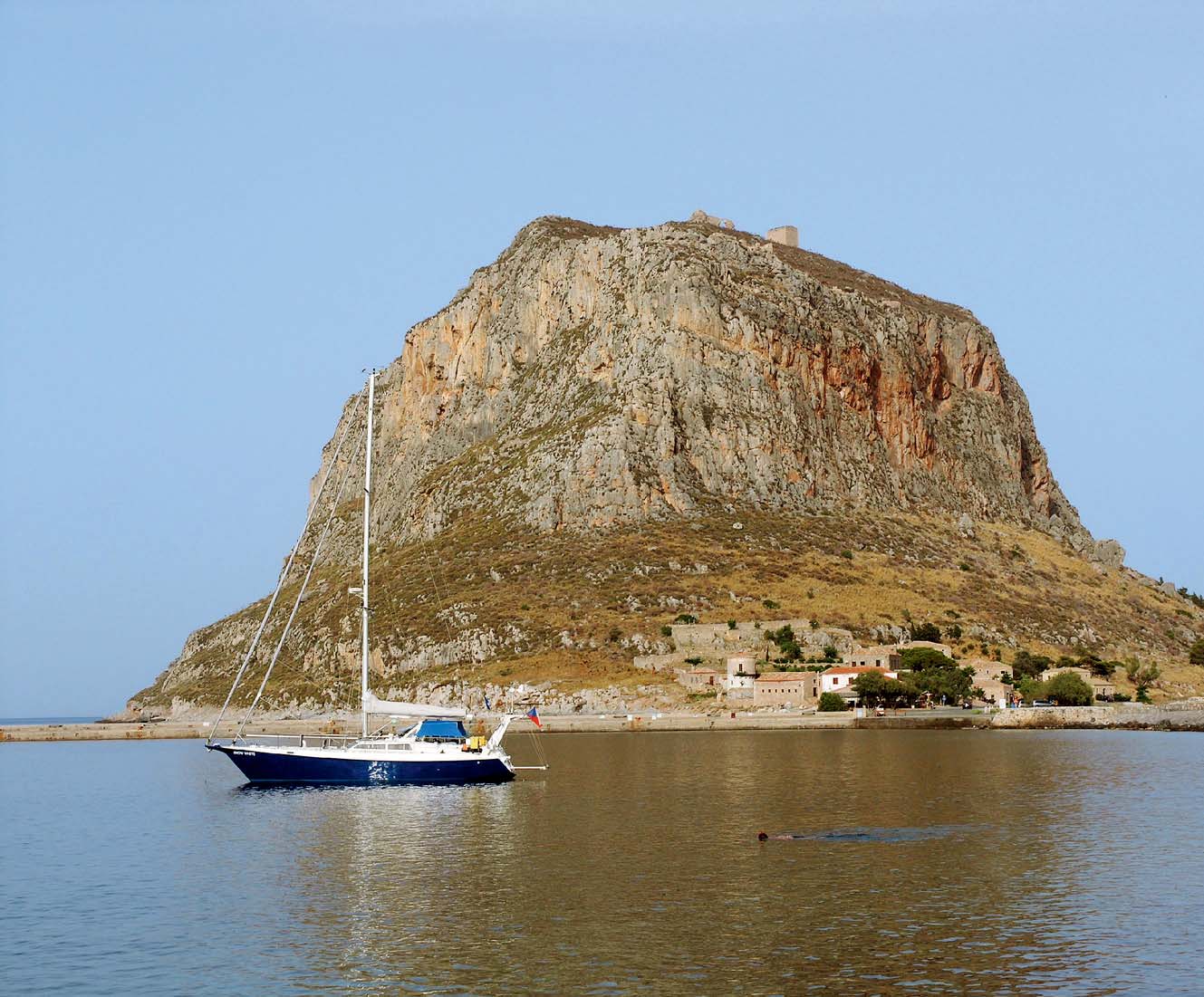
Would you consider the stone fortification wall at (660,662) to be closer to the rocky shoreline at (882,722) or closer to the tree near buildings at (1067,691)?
the rocky shoreline at (882,722)

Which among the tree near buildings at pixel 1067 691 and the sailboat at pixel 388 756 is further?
the tree near buildings at pixel 1067 691

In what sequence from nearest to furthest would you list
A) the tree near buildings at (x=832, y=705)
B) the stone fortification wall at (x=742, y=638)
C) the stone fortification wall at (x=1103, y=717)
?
the stone fortification wall at (x=1103, y=717)
the tree near buildings at (x=832, y=705)
the stone fortification wall at (x=742, y=638)

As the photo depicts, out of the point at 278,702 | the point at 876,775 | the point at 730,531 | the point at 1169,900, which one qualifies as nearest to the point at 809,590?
the point at 730,531

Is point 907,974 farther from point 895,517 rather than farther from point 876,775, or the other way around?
point 895,517

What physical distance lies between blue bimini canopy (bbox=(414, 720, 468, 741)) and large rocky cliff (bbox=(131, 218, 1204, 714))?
62508mm

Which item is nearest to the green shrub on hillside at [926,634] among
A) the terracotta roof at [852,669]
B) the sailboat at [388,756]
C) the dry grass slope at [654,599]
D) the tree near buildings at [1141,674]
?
the dry grass slope at [654,599]

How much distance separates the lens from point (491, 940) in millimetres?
34062

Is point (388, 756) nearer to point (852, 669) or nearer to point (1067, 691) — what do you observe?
point (852, 669)

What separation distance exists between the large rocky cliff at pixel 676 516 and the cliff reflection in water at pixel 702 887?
7323cm

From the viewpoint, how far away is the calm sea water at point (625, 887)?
31078 millimetres

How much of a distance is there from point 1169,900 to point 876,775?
37.3 m

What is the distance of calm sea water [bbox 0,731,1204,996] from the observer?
31.1 meters

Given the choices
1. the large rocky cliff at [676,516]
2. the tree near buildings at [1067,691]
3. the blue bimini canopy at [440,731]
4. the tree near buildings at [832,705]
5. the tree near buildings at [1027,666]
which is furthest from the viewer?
the large rocky cliff at [676,516]

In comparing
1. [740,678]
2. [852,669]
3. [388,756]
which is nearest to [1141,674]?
[852,669]
